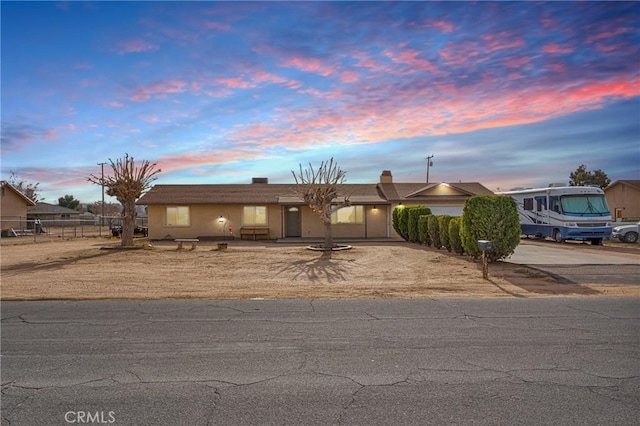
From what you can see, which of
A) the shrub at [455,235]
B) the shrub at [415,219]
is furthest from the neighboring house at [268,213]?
the shrub at [455,235]

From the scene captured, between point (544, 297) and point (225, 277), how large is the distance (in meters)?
8.54

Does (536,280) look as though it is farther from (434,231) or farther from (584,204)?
(584,204)

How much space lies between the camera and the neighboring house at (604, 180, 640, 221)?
41969 mm

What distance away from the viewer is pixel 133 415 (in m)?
4.07

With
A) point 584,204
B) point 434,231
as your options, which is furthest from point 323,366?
point 584,204

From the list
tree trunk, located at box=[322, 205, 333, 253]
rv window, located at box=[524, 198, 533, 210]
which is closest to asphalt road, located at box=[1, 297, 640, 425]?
tree trunk, located at box=[322, 205, 333, 253]

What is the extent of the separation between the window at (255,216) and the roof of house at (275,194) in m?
0.60

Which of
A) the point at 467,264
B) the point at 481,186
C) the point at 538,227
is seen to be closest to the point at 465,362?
the point at 467,264

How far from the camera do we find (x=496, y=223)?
15062 millimetres

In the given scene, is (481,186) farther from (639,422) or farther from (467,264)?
(639,422)

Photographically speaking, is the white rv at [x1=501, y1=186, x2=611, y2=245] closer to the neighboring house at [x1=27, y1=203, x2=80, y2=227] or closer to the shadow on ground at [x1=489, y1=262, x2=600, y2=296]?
the shadow on ground at [x1=489, y1=262, x2=600, y2=296]

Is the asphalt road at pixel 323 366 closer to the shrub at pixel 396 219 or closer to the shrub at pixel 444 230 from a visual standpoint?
the shrub at pixel 444 230

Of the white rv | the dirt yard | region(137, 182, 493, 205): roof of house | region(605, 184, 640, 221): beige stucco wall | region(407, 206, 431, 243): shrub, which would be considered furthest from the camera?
region(605, 184, 640, 221): beige stucco wall

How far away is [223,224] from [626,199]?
37.6 m
